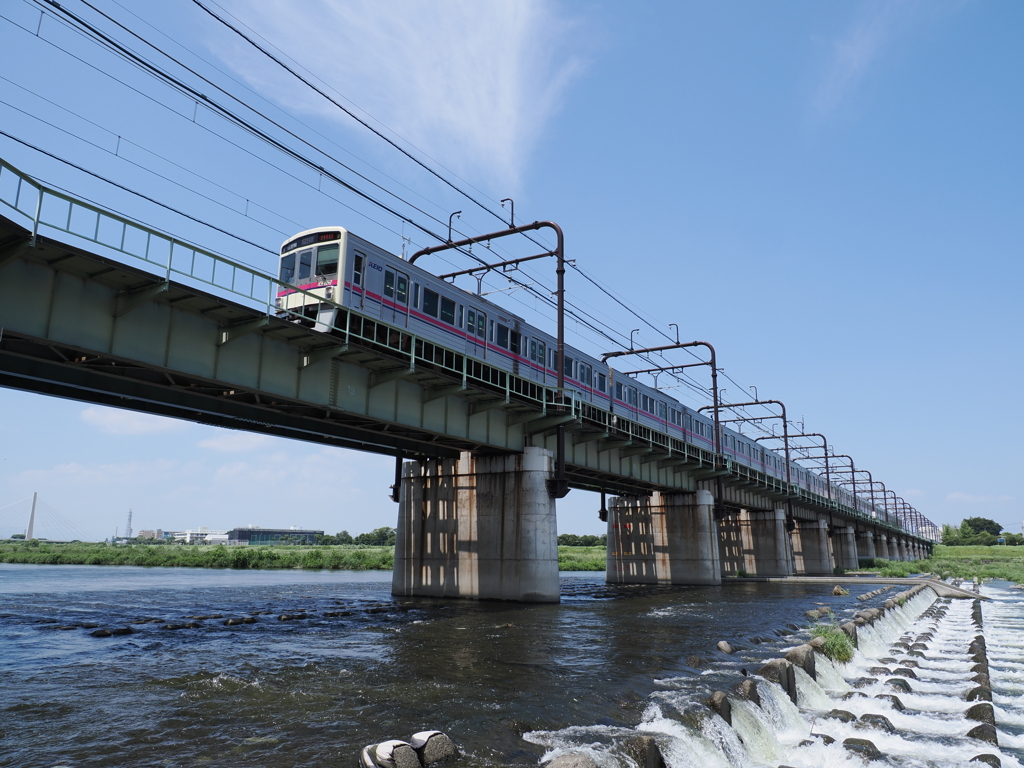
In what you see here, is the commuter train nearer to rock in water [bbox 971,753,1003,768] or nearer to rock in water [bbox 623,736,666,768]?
rock in water [bbox 623,736,666,768]

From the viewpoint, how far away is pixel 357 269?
77.4ft

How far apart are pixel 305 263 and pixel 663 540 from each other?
117ft

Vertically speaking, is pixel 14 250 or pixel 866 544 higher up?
pixel 14 250

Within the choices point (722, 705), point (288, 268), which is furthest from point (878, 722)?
point (288, 268)

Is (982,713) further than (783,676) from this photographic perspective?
No

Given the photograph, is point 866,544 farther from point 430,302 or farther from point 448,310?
point 430,302

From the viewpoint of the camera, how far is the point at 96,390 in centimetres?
1933

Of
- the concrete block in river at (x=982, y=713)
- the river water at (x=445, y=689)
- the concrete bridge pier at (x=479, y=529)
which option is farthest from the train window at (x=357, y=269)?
the concrete block in river at (x=982, y=713)

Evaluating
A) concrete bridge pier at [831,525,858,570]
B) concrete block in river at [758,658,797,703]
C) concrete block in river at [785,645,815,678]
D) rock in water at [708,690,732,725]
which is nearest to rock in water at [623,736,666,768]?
rock in water at [708,690,732,725]

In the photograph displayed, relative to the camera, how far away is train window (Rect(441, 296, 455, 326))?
1074 inches

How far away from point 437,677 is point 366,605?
1659 cm

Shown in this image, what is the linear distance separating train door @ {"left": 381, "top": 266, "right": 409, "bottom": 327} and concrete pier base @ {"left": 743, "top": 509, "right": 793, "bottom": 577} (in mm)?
51920

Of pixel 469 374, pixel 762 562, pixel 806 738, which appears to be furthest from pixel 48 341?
pixel 762 562

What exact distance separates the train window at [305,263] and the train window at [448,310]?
5524 millimetres
